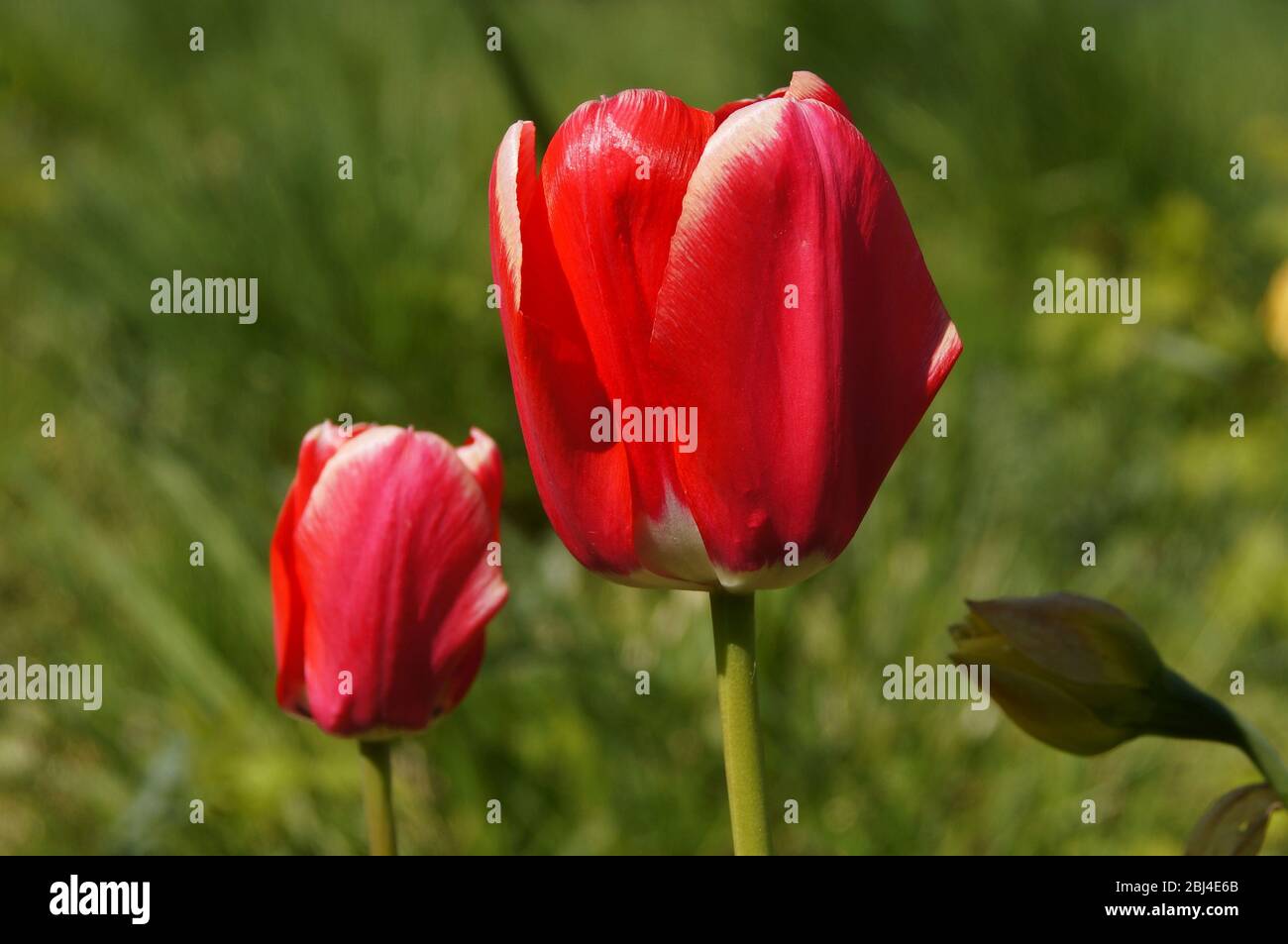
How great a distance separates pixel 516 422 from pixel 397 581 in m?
1.99

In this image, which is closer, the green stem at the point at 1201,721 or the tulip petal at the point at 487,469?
the green stem at the point at 1201,721

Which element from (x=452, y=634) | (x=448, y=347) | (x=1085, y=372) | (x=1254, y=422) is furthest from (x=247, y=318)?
(x=452, y=634)

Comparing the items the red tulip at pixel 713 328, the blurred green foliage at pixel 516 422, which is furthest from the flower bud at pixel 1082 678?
the blurred green foliage at pixel 516 422

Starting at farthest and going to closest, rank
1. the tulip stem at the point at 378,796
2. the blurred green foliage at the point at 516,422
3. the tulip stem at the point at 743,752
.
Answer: the blurred green foliage at the point at 516,422 < the tulip stem at the point at 378,796 < the tulip stem at the point at 743,752

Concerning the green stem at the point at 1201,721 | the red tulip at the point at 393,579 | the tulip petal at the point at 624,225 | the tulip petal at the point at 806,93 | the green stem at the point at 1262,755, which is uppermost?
the tulip petal at the point at 806,93

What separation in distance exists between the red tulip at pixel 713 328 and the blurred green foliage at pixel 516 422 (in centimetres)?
81

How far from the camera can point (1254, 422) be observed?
9.07 ft

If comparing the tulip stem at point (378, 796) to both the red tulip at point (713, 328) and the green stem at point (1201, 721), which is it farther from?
the green stem at point (1201, 721)

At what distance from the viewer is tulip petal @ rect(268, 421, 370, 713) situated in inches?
31.1

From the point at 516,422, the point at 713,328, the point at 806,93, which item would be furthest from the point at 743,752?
the point at 516,422

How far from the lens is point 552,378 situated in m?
0.58

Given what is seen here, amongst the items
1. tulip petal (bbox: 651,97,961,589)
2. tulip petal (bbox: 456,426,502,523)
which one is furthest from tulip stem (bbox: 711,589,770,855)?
tulip petal (bbox: 456,426,502,523)

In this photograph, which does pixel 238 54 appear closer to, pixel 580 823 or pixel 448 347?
pixel 448 347

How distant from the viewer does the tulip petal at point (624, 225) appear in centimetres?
58
